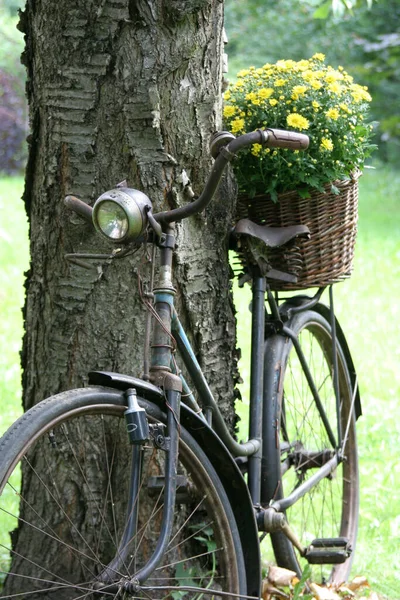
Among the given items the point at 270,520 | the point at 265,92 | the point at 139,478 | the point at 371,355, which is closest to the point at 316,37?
the point at 371,355

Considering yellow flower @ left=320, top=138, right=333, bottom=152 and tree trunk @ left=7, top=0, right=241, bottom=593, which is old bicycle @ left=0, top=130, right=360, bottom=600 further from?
yellow flower @ left=320, top=138, right=333, bottom=152

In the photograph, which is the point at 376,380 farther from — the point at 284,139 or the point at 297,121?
the point at 284,139

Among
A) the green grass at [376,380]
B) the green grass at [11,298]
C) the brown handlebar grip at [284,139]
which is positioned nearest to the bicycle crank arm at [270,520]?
the green grass at [376,380]

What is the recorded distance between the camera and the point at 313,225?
2912mm

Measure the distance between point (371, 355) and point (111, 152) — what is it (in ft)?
12.6

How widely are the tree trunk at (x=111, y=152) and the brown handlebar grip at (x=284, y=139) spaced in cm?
45

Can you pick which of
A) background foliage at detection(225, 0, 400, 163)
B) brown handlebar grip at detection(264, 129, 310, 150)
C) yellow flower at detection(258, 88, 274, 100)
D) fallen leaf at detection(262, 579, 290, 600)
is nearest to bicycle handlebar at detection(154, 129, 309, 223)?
brown handlebar grip at detection(264, 129, 310, 150)

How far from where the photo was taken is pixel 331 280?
3053 mm

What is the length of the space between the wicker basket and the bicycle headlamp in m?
0.75

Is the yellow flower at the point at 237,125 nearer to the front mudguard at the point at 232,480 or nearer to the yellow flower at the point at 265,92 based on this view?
the yellow flower at the point at 265,92

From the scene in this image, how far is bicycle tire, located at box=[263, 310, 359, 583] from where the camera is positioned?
2924 millimetres

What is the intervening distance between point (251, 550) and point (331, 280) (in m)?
0.94

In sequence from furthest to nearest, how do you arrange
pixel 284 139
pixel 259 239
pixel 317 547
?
pixel 317 547 < pixel 259 239 < pixel 284 139

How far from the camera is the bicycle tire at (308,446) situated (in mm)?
2924
